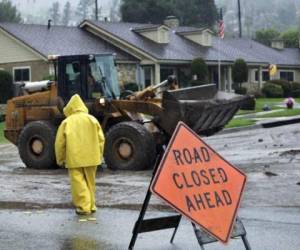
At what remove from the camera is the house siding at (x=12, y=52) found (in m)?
44.9

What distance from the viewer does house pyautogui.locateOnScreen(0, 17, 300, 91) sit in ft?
149

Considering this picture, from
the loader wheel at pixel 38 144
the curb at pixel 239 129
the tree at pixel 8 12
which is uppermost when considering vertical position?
the tree at pixel 8 12

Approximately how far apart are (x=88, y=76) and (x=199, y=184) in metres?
10.6

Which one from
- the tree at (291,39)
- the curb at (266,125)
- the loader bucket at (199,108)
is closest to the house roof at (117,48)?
the curb at (266,125)

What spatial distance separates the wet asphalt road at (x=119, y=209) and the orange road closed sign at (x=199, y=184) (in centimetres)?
105

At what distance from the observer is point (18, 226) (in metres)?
9.48

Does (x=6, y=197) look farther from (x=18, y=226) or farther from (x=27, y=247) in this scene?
(x=27, y=247)

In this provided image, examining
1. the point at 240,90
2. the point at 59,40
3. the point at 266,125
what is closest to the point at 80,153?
→ the point at 266,125

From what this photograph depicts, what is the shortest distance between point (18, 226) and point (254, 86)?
1994 inches

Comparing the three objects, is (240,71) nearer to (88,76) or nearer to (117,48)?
(117,48)

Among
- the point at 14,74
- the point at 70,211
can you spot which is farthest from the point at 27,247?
the point at 14,74

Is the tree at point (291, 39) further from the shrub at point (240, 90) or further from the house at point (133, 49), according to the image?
the shrub at point (240, 90)

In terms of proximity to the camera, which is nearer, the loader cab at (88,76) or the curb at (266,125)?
the loader cab at (88,76)

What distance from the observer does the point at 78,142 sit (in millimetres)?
10172
